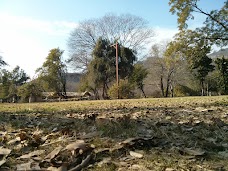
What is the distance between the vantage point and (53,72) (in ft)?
121

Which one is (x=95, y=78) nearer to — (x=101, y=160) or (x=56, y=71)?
(x=56, y=71)

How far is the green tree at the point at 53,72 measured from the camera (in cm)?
3641

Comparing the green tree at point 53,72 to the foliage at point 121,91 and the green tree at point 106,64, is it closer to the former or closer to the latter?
the green tree at point 106,64

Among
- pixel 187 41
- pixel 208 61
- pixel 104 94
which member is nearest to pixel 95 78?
pixel 104 94

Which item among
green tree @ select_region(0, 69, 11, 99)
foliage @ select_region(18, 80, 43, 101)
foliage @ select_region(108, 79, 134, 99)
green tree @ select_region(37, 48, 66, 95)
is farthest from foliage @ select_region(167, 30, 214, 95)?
green tree @ select_region(0, 69, 11, 99)

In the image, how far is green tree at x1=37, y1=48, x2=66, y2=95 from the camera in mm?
36406

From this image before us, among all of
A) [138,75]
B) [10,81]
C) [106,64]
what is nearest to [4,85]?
[10,81]

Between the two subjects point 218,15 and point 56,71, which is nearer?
point 218,15

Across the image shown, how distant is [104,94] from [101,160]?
30.1m

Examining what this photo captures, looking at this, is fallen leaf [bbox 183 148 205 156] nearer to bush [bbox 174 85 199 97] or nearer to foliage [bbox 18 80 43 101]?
foliage [bbox 18 80 43 101]

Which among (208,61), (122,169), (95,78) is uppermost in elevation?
(208,61)

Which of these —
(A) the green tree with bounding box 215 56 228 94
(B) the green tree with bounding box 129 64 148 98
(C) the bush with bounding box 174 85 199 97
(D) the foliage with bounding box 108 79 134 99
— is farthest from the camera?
(C) the bush with bounding box 174 85 199 97

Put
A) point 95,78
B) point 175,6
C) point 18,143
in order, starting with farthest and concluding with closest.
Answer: point 95,78 < point 175,6 < point 18,143

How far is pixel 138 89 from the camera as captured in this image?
36.4 m
